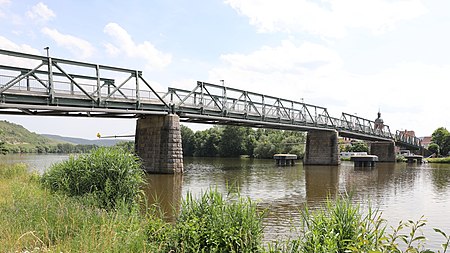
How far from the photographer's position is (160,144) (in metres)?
38.7

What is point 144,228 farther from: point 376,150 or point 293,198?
point 376,150

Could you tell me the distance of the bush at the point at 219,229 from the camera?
738 cm

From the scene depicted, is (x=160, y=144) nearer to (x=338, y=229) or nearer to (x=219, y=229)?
(x=219, y=229)

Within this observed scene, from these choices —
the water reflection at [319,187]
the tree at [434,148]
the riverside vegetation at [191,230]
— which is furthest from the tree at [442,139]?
the riverside vegetation at [191,230]

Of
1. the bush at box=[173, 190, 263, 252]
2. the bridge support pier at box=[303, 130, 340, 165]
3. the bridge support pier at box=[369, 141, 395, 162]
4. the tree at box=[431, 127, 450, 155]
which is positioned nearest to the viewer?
the bush at box=[173, 190, 263, 252]

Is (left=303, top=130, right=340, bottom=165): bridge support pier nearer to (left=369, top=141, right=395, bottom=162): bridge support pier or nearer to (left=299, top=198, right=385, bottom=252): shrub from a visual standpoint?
(left=369, top=141, right=395, bottom=162): bridge support pier

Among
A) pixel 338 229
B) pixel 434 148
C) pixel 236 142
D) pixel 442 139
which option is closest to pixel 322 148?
pixel 236 142

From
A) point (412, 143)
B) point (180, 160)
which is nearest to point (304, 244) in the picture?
point (180, 160)

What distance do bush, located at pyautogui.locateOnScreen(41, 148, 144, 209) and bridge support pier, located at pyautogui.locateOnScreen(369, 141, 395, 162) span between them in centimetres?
8963

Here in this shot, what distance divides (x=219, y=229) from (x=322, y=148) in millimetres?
67447

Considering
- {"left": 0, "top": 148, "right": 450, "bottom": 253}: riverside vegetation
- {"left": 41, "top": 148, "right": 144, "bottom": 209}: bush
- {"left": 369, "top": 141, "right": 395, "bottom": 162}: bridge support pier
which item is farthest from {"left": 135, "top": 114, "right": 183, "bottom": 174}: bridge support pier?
{"left": 369, "top": 141, "right": 395, "bottom": 162}: bridge support pier

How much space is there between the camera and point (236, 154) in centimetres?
12106

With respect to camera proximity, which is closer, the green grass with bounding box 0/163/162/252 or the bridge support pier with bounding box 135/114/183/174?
the green grass with bounding box 0/163/162/252

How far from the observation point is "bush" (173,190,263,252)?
7.38 m
